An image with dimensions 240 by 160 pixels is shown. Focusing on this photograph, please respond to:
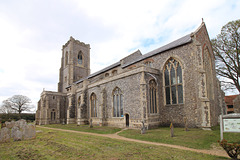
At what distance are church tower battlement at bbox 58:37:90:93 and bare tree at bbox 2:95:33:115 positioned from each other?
16.3 metres

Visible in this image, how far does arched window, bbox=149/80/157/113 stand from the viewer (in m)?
16.8

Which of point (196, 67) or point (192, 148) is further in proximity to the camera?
point (196, 67)

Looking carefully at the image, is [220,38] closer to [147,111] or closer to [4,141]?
[147,111]

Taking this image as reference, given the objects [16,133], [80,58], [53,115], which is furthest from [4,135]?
[80,58]

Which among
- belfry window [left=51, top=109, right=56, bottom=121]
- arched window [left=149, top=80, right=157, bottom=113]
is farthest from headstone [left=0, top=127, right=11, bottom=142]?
belfry window [left=51, top=109, right=56, bottom=121]

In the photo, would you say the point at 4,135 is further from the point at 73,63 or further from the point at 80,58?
the point at 80,58

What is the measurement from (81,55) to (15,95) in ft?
89.2

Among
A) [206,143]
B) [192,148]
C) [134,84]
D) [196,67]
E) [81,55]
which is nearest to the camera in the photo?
[192,148]

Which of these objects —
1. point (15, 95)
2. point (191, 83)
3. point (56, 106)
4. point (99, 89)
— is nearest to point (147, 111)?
point (191, 83)

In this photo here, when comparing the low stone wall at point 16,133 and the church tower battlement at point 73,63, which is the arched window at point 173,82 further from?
the church tower battlement at point 73,63

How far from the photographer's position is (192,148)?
28.1 ft

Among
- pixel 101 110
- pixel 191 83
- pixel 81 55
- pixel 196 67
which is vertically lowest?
pixel 101 110

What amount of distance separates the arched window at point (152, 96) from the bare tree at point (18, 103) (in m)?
49.8

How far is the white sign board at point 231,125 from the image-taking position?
Answer: 25.3ft
